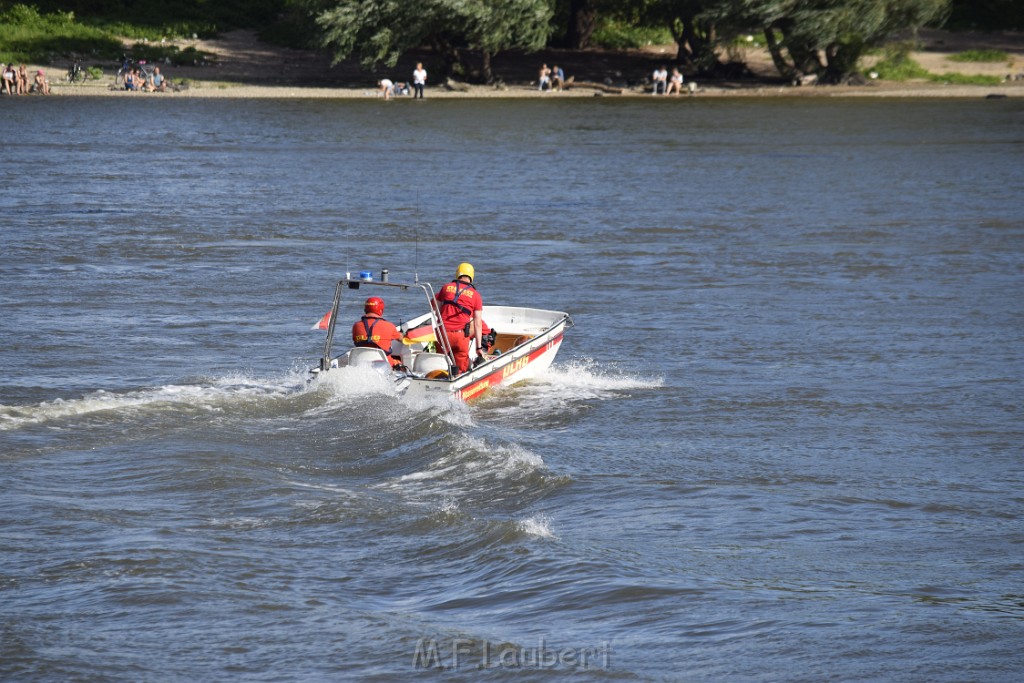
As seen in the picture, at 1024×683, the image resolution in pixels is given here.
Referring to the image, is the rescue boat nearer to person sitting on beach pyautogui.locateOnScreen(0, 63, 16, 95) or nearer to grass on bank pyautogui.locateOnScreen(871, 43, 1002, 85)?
grass on bank pyautogui.locateOnScreen(871, 43, 1002, 85)

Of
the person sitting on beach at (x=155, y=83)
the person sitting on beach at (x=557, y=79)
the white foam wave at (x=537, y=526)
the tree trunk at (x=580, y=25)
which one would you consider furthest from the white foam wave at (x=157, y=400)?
the tree trunk at (x=580, y=25)

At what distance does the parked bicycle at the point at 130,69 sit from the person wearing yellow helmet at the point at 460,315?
49600 mm

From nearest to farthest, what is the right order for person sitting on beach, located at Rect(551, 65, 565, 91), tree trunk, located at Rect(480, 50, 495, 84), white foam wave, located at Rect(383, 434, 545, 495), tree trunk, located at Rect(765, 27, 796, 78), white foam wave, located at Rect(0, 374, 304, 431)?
white foam wave, located at Rect(383, 434, 545, 495)
white foam wave, located at Rect(0, 374, 304, 431)
tree trunk, located at Rect(765, 27, 796, 78)
person sitting on beach, located at Rect(551, 65, 565, 91)
tree trunk, located at Rect(480, 50, 495, 84)

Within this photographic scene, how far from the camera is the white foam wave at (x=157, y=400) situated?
43.3 ft

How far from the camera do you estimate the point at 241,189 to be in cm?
3188

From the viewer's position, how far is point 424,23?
5809 centimetres

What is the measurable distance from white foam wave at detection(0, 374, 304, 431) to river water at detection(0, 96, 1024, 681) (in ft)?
0.17

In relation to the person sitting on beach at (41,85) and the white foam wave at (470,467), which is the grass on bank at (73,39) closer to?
the person sitting on beach at (41,85)

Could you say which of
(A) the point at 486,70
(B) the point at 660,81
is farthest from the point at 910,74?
(A) the point at 486,70

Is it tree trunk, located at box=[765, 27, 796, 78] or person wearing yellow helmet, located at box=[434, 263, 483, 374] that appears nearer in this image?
person wearing yellow helmet, located at box=[434, 263, 483, 374]

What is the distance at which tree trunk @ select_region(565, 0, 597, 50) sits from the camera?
67.8 meters

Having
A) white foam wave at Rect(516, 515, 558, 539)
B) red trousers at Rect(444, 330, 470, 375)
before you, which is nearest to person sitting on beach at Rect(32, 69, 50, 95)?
red trousers at Rect(444, 330, 470, 375)

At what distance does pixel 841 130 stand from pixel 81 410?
36.2 m

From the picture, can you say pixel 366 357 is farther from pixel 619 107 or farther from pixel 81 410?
pixel 619 107
